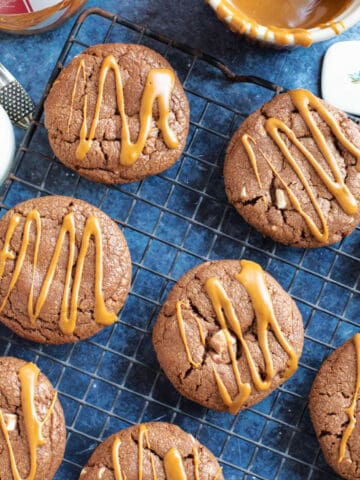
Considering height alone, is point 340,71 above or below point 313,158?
above

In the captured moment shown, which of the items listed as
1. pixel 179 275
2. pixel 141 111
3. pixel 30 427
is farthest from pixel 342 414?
pixel 141 111

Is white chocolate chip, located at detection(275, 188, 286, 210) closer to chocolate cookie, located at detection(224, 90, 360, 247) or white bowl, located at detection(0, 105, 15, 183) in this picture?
chocolate cookie, located at detection(224, 90, 360, 247)

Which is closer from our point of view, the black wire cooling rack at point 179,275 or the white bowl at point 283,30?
the white bowl at point 283,30

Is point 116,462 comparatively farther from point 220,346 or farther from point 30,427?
point 220,346

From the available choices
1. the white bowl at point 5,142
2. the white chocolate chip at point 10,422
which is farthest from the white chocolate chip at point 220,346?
the white bowl at point 5,142

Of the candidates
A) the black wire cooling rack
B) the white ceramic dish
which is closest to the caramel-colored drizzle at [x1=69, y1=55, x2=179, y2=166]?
the black wire cooling rack

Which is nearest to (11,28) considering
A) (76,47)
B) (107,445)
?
(76,47)

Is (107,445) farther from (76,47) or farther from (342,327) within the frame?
(76,47)

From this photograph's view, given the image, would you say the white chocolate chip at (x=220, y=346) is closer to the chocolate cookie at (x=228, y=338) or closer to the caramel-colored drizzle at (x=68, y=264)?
the chocolate cookie at (x=228, y=338)
